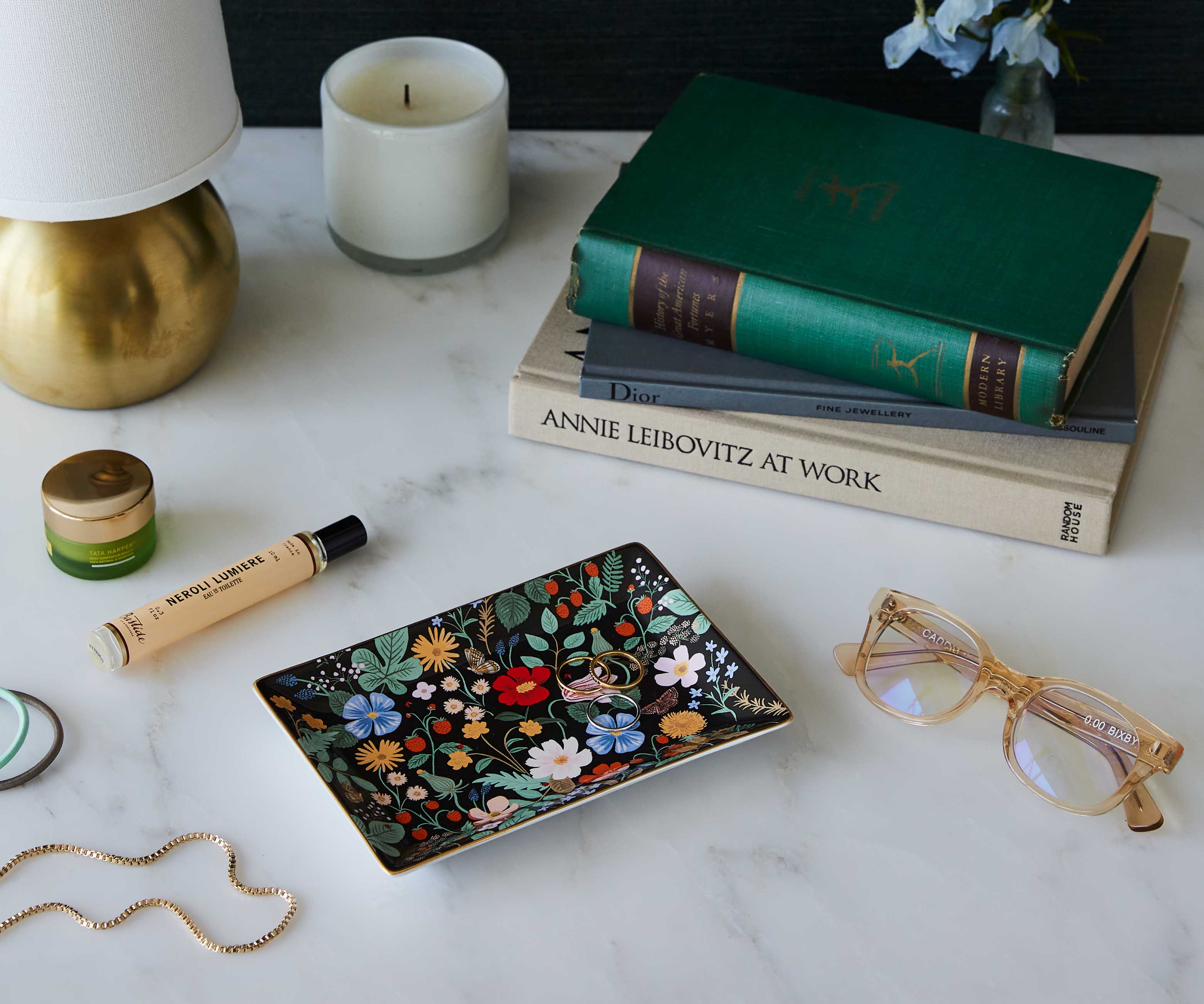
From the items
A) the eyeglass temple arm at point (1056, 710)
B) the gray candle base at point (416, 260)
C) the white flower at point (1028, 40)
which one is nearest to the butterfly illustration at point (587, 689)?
the eyeglass temple arm at point (1056, 710)

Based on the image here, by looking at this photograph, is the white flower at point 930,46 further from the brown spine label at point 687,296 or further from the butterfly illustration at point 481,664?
the butterfly illustration at point 481,664

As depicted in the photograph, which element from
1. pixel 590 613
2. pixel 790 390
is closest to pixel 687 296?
pixel 790 390

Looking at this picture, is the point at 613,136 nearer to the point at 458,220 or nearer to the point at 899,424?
the point at 458,220

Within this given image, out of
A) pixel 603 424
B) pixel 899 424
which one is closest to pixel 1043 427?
pixel 899 424

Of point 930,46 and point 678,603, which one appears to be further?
point 930,46

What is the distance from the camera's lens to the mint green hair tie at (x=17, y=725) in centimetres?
55

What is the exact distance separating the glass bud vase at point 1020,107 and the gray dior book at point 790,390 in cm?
18

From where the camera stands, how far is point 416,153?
75 centimetres

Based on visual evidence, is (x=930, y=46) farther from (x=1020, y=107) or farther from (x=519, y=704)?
(x=519, y=704)

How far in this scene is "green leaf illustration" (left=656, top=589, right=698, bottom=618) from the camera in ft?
2.00

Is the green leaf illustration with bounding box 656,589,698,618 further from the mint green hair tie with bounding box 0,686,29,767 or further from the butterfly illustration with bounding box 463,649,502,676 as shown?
the mint green hair tie with bounding box 0,686,29,767

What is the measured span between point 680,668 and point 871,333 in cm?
20

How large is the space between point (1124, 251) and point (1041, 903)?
35cm

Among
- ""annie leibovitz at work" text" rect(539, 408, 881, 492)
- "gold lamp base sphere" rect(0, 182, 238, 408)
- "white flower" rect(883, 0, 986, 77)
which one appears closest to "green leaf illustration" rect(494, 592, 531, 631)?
""annie leibovitz at work" text" rect(539, 408, 881, 492)
